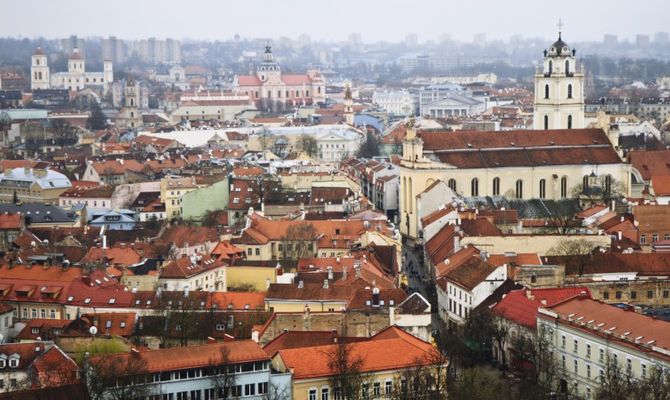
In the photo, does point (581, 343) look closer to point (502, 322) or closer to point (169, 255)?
point (502, 322)

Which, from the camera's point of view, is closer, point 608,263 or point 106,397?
point 106,397

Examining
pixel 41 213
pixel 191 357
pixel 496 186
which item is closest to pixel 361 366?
pixel 191 357

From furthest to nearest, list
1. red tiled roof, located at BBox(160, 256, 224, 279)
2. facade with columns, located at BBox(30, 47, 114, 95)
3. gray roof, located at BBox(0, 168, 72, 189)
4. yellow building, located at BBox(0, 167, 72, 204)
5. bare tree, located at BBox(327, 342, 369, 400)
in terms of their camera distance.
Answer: facade with columns, located at BBox(30, 47, 114, 95) < gray roof, located at BBox(0, 168, 72, 189) < yellow building, located at BBox(0, 167, 72, 204) < red tiled roof, located at BBox(160, 256, 224, 279) < bare tree, located at BBox(327, 342, 369, 400)

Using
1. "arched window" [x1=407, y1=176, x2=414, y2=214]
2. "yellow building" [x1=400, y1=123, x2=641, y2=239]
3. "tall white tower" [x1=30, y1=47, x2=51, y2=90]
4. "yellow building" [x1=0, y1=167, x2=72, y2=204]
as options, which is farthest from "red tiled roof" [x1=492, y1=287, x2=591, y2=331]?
"tall white tower" [x1=30, y1=47, x2=51, y2=90]

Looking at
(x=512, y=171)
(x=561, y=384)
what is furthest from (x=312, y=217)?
(x=561, y=384)

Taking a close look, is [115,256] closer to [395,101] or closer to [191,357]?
[191,357]

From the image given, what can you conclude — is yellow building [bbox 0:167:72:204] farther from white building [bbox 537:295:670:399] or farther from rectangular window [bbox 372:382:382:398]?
rectangular window [bbox 372:382:382:398]
